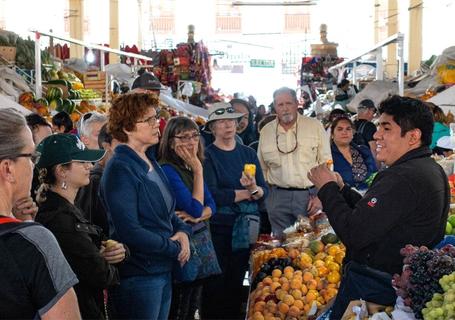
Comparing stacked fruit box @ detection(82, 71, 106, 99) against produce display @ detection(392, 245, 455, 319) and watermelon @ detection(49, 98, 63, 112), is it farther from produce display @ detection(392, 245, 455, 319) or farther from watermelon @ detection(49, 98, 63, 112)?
produce display @ detection(392, 245, 455, 319)

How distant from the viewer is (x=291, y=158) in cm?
648

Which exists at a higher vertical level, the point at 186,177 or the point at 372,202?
the point at 372,202

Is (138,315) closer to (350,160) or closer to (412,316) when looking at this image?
(412,316)

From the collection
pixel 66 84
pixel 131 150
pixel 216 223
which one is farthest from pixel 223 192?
pixel 66 84

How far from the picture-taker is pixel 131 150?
13.1 ft

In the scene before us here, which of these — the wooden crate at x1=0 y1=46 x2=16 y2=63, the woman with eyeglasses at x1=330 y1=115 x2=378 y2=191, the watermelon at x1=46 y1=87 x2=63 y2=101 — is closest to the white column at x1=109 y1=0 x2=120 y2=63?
the wooden crate at x1=0 y1=46 x2=16 y2=63

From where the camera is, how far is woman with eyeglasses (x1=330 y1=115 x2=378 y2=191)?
6.91 metres

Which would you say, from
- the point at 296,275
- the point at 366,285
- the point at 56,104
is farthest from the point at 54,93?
the point at 366,285

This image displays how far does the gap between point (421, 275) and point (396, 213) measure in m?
0.38

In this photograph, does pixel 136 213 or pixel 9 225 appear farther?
pixel 136 213

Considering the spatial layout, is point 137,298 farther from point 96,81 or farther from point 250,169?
point 96,81

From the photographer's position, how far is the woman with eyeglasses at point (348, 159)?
22.7 ft

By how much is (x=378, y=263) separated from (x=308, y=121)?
133 inches

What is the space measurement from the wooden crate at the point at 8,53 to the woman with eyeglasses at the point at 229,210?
496 cm
